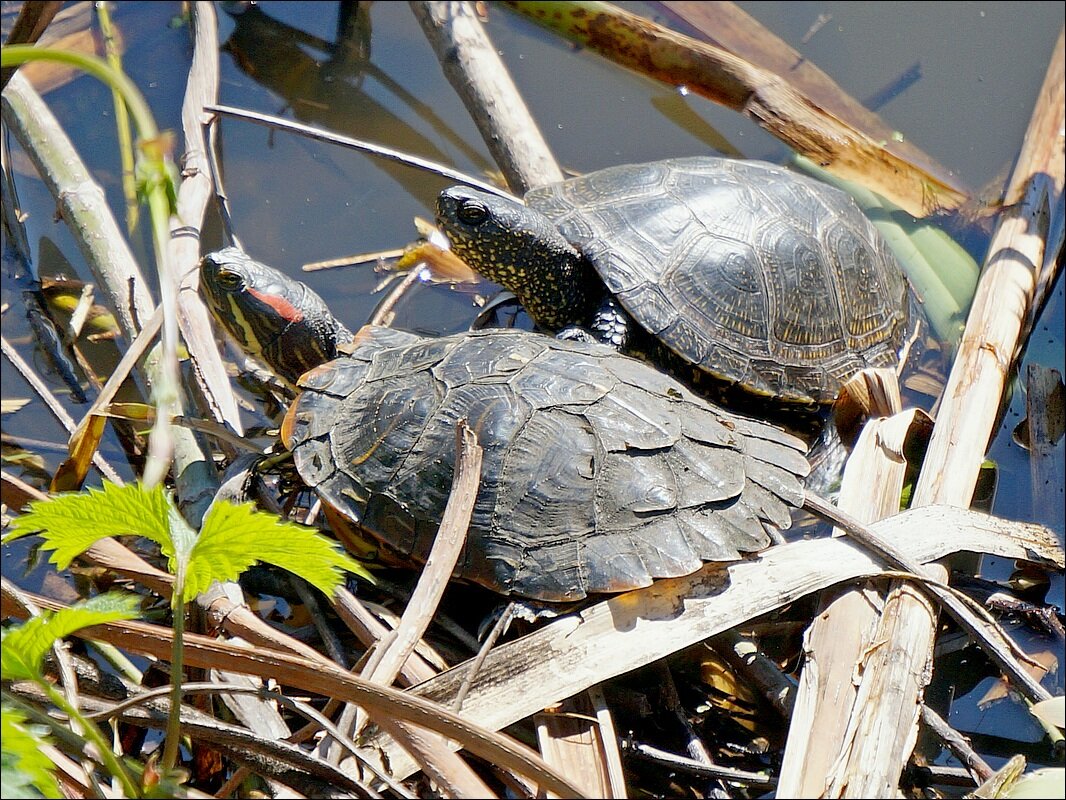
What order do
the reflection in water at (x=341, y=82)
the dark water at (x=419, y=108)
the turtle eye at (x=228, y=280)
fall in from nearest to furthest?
1. the turtle eye at (x=228, y=280)
2. the dark water at (x=419, y=108)
3. the reflection in water at (x=341, y=82)

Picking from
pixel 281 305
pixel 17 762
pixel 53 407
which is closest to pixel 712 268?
pixel 281 305

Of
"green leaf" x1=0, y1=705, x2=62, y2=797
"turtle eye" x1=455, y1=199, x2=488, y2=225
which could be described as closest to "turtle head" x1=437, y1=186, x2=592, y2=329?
"turtle eye" x1=455, y1=199, x2=488, y2=225

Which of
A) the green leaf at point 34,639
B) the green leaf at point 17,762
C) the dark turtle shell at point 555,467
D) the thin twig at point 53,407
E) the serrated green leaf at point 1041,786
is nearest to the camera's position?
the green leaf at point 17,762

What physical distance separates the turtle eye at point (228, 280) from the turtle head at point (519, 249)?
2.72 feet

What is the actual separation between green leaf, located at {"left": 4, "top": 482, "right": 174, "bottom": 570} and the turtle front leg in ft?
6.52

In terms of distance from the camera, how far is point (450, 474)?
2.38m

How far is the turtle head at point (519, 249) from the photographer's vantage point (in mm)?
3346

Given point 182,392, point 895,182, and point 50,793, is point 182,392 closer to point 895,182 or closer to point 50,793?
point 50,793

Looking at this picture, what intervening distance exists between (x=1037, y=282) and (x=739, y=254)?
1.20m

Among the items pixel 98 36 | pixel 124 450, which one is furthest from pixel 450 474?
pixel 98 36

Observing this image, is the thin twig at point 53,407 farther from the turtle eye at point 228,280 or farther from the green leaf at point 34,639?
the green leaf at point 34,639

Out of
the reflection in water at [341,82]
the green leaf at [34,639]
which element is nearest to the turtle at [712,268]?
the reflection in water at [341,82]

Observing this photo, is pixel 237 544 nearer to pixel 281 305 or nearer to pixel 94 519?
pixel 94 519

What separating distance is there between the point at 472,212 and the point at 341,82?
172 cm
